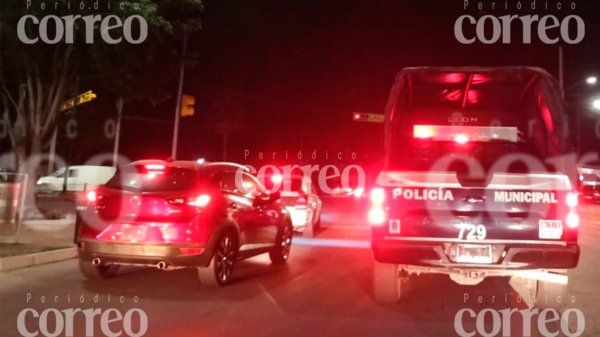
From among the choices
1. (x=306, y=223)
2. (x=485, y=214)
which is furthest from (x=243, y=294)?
(x=306, y=223)

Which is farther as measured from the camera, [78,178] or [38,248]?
[78,178]

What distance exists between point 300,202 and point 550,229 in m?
8.46

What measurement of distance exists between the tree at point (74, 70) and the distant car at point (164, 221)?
7.03 m

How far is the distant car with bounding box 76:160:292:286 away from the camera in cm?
765

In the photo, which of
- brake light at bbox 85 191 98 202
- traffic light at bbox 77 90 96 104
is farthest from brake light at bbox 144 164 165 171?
traffic light at bbox 77 90 96 104

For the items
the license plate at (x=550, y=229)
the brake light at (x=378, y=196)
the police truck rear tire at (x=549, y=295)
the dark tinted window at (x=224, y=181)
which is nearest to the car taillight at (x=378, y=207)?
the brake light at (x=378, y=196)

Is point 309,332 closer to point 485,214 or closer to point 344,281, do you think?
point 485,214

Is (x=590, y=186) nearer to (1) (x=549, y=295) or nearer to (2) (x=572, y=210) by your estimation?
(1) (x=549, y=295)

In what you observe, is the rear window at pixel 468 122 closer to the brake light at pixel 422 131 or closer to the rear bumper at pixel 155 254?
the brake light at pixel 422 131

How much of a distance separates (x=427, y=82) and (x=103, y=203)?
4.27 m

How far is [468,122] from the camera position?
890 cm

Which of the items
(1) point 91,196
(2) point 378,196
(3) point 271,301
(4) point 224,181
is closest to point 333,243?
(4) point 224,181

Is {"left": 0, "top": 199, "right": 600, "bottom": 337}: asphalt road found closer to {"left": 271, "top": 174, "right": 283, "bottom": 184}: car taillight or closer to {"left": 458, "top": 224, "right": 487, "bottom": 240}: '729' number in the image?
{"left": 458, "top": 224, "right": 487, "bottom": 240}: '729' number

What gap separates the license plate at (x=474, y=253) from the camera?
6.40 meters
